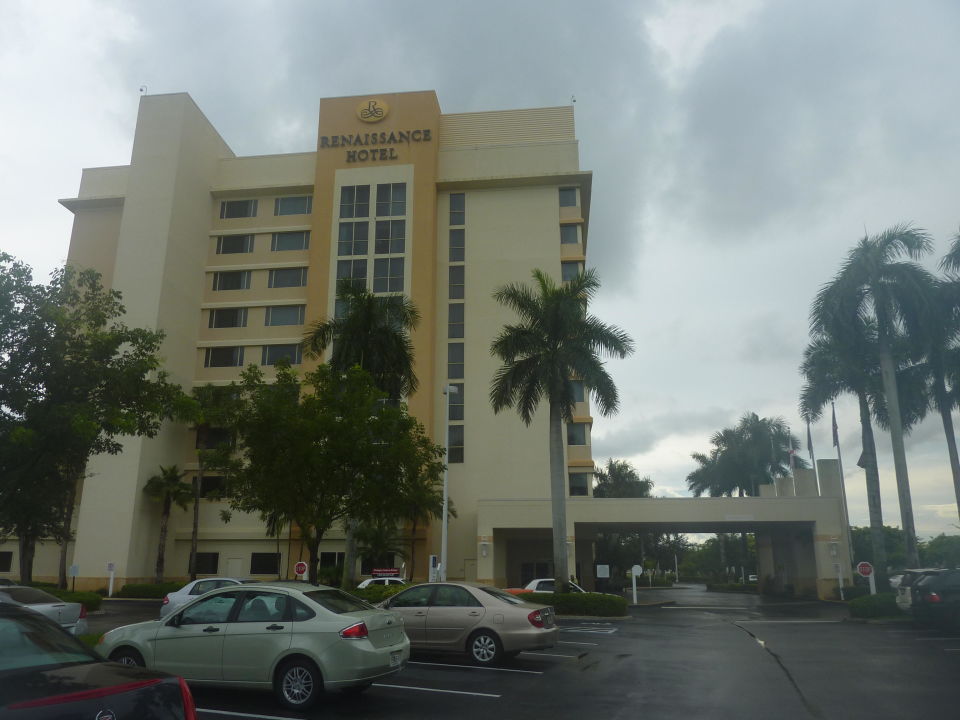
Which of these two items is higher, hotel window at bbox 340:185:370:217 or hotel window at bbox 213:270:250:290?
hotel window at bbox 340:185:370:217

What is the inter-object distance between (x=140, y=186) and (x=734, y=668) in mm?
49402

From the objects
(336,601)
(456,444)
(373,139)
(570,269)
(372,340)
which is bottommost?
(336,601)

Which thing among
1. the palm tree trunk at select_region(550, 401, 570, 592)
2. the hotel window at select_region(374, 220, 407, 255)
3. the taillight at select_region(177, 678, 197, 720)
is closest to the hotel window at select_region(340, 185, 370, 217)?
the hotel window at select_region(374, 220, 407, 255)

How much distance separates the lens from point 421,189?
5191 cm

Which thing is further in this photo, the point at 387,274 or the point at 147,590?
the point at 387,274

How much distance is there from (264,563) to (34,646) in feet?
147

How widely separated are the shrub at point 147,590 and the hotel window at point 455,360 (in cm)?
2095

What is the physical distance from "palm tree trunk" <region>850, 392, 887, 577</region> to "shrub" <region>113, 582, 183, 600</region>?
3668 centimetres

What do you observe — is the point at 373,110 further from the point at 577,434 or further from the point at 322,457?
the point at 322,457

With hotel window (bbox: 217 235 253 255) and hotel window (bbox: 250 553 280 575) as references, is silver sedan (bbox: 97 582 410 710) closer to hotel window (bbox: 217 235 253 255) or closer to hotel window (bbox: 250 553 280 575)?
hotel window (bbox: 250 553 280 575)

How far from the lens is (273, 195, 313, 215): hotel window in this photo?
179 feet

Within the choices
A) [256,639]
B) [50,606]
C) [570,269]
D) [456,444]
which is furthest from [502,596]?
[570,269]

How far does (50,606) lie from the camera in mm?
15555

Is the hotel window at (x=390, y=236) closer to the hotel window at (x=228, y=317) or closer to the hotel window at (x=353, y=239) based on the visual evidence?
the hotel window at (x=353, y=239)
